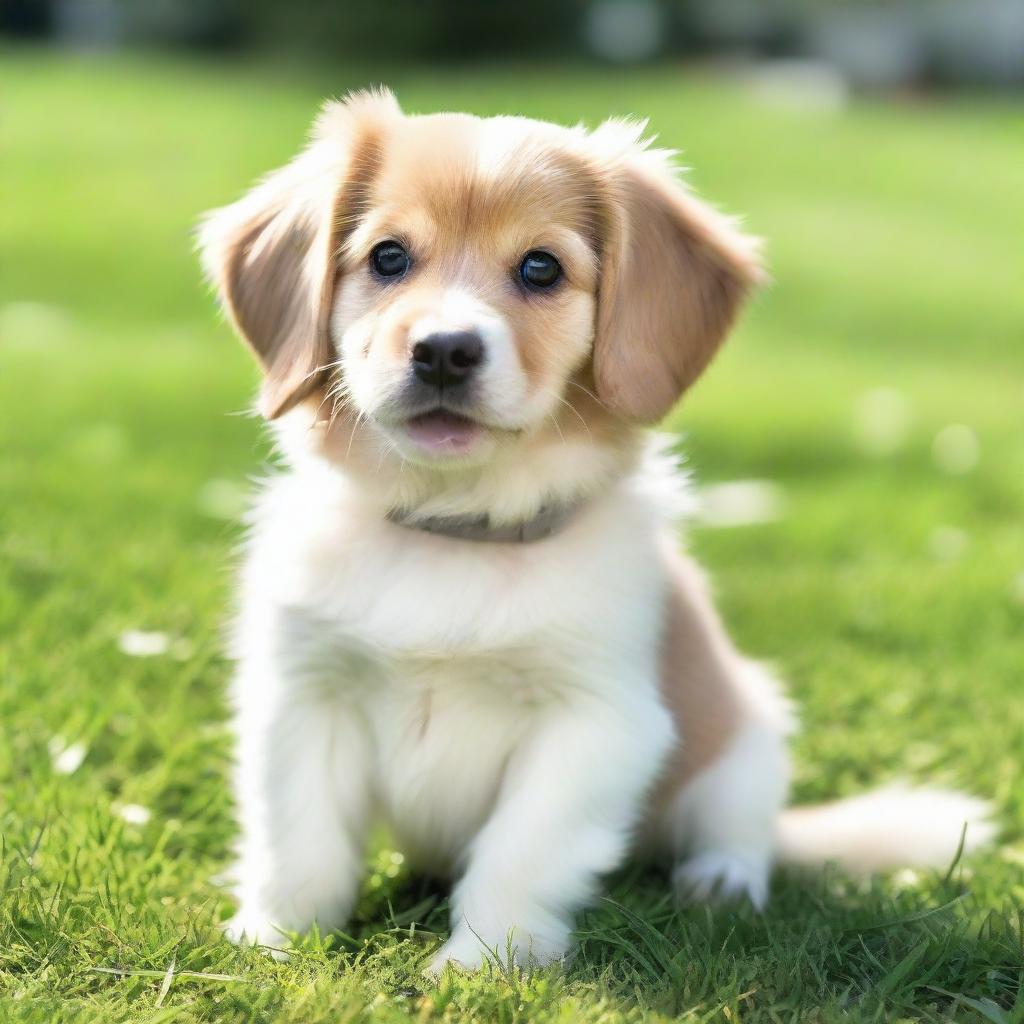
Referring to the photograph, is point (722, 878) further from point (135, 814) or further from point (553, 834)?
point (135, 814)

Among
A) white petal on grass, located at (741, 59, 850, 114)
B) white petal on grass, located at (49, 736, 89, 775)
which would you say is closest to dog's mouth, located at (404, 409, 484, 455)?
white petal on grass, located at (49, 736, 89, 775)

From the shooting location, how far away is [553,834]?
262 centimetres

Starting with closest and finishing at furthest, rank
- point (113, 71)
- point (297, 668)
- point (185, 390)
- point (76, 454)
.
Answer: point (297, 668) → point (76, 454) → point (185, 390) → point (113, 71)

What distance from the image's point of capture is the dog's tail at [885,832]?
3.26 m

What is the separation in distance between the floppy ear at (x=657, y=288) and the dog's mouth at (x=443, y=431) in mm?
272

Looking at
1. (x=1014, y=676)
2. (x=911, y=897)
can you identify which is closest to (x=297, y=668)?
(x=911, y=897)

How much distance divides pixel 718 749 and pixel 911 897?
490 millimetres

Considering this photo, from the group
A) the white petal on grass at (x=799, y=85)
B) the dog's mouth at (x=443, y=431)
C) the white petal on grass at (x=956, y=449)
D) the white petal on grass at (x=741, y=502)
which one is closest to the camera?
the dog's mouth at (x=443, y=431)

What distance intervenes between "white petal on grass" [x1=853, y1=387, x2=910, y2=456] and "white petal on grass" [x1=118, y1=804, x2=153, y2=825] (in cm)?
453

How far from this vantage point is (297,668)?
2740 millimetres

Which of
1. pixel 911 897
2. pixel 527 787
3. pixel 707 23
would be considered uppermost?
pixel 527 787

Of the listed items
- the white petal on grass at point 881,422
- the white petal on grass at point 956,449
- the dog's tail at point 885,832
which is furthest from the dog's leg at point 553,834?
the white petal on grass at point 881,422

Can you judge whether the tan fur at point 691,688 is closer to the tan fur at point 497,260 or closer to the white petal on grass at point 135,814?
the tan fur at point 497,260

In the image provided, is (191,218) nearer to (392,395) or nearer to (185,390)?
(185,390)
